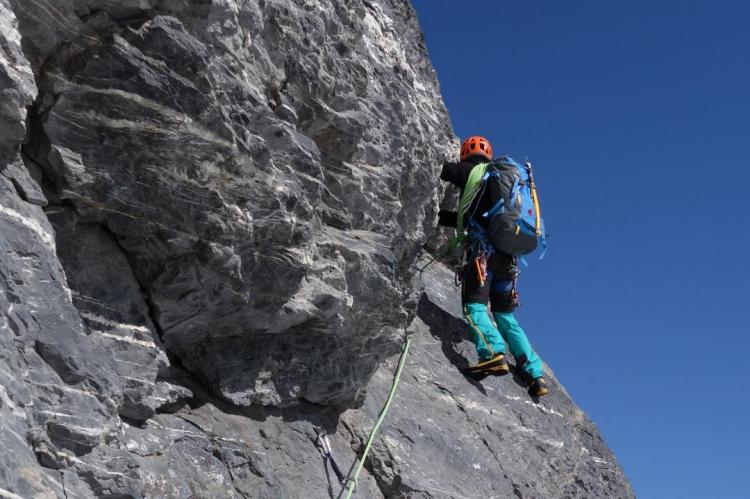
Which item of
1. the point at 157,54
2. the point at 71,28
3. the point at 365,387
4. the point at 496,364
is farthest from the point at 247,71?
the point at 496,364

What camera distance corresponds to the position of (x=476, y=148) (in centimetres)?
1160

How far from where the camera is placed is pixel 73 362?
5.37 meters

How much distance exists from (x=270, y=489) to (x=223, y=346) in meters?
1.25

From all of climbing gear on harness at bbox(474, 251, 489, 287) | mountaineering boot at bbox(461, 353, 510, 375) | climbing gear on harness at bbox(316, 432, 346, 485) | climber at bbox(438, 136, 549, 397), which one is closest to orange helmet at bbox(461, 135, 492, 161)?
climber at bbox(438, 136, 549, 397)

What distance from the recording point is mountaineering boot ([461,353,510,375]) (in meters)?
10.6

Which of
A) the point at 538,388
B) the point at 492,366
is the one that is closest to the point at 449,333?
the point at 492,366

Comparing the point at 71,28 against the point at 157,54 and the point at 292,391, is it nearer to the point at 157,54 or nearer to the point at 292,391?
the point at 157,54

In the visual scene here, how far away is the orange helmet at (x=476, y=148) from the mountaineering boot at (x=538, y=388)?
305cm

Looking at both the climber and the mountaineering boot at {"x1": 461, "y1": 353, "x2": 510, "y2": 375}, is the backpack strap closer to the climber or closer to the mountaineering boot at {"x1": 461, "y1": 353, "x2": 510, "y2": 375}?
the climber

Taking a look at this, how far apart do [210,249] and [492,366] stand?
513cm

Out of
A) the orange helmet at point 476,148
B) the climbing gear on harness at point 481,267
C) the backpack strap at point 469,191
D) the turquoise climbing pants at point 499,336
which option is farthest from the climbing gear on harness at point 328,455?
the orange helmet at point 476,148

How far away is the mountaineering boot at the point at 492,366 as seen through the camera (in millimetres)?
10625

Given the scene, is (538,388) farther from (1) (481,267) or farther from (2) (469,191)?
(2) (469,191)

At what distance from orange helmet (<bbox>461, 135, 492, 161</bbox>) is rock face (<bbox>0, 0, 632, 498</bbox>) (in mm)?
2065
